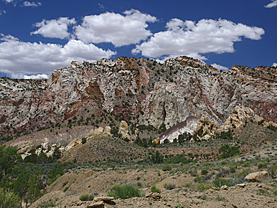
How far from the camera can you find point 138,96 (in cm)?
8381

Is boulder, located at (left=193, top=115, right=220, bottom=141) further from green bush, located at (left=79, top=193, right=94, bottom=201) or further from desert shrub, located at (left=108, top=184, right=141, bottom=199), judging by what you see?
green bush, located at (left=79, top=193, right=94, bottom=201)

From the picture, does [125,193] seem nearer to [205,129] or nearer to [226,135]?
[226,135]

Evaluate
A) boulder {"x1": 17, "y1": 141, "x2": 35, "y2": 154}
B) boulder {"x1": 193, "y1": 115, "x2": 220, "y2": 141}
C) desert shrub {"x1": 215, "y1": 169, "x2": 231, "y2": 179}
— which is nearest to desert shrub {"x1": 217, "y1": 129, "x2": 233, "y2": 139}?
boulder {"x1": 193, "y1": 115, "x2": 220, "y2": 141}

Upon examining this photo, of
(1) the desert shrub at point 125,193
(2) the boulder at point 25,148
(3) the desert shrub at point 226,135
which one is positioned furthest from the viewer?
(2) the boulder at point 25,148

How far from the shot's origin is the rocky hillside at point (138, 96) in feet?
245

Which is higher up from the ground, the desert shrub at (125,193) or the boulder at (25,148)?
the desert shrub at (125,193)

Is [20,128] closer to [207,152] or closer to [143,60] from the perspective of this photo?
[143,60]

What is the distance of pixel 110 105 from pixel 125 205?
71803 millimetres

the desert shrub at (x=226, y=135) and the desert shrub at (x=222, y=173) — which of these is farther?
the desert shrub at (x=226, y=135)

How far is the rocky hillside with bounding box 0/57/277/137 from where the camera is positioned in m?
74.6

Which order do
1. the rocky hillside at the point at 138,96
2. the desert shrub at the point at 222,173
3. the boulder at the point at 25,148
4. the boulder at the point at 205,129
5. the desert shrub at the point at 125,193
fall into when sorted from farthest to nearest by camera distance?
the rocky hillside at the point at 138,96 → the boulder at the point at 25,148 → the boulder at the point at 205,129 → the desert shrub at the point at 222,173 → the desert shrub at the point at 125,193

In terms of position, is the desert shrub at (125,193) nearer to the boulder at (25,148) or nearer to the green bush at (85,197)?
the green bush at (85,197)

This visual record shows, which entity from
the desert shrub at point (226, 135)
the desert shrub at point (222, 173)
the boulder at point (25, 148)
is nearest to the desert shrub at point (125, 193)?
the desert shrub at point (222, 173)

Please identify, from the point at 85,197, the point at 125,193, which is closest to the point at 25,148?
the point at 85,197
